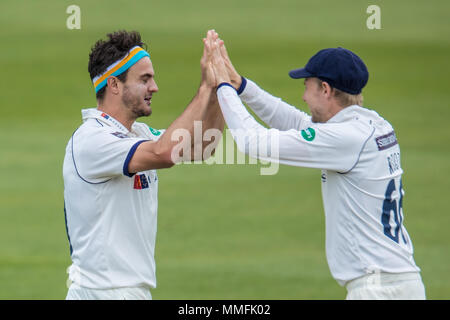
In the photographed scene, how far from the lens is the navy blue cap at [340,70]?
5477 mm

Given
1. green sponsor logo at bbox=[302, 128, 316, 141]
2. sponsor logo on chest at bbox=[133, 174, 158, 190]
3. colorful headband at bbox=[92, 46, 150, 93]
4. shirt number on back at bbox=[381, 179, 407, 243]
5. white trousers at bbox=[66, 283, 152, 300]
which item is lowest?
white trousers at bbox=[66, 283, 152, 300]

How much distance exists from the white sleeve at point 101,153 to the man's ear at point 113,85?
0.40 meters

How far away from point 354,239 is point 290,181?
10.8m

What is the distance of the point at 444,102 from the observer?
2355 centimetres

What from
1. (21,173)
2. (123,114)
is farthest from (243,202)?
(123,114)

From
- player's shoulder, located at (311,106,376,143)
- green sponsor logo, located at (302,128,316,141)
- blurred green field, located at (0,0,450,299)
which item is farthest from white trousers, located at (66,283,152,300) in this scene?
blurred green field, located at (0,0,450,299)

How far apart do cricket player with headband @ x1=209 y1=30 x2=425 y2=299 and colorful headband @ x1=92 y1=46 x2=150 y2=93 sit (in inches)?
29.0

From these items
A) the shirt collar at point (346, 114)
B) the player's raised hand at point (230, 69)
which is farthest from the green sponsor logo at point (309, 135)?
the player's raised hand at point (230, 69)

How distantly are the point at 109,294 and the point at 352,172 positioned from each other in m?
1.80

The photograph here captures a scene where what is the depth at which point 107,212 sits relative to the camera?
213 inches

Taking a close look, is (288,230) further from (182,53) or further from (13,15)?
(13,15)

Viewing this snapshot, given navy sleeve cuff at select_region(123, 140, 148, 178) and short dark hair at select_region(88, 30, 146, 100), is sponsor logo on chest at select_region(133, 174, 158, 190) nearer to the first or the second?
navy sleeve cuff at select_region(123, 140, 148, 178)

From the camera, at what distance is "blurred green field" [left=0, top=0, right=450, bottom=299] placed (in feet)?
38.1

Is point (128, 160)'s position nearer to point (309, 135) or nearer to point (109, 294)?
point (109, 294)
